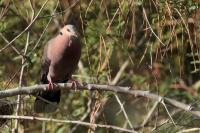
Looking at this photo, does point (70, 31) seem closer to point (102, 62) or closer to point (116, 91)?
point (102, 62)

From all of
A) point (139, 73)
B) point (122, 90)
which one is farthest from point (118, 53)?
point (122, 90)

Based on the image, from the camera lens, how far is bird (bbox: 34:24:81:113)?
5.14 metres

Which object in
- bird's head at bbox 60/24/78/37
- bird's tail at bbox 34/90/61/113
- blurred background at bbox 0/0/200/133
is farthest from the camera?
bird's head at bbox 60/24/78/37

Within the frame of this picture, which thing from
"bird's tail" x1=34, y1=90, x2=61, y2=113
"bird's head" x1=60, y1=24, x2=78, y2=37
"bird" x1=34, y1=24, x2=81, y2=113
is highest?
"bird's head" x1=60, y1=24, x2=78, y2=37

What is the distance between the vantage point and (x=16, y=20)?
21.2 feet

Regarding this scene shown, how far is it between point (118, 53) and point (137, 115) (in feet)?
4.40

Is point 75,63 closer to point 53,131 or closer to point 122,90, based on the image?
point 53,131

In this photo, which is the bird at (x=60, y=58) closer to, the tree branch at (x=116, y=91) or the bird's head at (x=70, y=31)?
A: the bird's head at (x=70, y=31)

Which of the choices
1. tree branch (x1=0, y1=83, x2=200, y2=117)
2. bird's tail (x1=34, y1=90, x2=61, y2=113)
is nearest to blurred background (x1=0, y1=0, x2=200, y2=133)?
bird's tail (x1=34, y1=90, x2=61, y2=113)

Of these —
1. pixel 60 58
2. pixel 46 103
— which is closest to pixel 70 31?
pixel 60 58

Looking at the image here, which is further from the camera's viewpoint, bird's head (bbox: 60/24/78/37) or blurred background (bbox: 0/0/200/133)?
bird's head (bbox: 60/24/78/37)

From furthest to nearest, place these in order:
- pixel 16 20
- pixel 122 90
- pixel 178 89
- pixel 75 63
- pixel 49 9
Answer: pixel 178 89 → pixel 16 20 → pixel 49 9 → pixel 75 63 → pixel 122 90

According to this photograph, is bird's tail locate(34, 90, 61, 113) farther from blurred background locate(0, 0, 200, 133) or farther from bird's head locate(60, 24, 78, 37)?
bird's head locate(60, 24, 78, 37)

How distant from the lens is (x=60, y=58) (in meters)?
5.23
